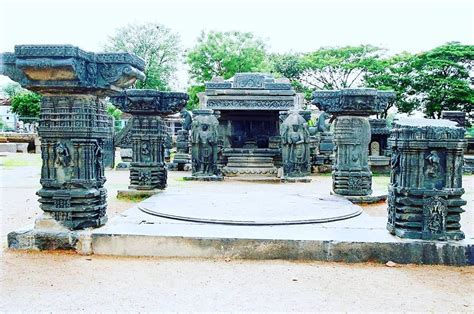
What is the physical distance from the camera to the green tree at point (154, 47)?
35.4m

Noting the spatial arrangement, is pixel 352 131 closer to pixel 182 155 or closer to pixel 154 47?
pixel 182 155

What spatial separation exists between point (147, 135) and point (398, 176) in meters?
4.96

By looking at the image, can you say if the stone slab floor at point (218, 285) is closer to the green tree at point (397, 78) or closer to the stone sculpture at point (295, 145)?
the stone sculpture at point (295, 145)

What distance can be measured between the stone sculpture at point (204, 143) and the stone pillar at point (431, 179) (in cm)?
765

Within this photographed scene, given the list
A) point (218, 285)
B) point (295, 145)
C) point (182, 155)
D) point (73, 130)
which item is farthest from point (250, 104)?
point (218, 285)

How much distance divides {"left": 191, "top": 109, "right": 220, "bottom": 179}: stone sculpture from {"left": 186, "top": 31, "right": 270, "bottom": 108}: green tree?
17.0 metres

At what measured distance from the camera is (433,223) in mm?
4383

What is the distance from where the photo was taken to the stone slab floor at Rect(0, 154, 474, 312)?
3.24 m

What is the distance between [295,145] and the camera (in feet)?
39.4

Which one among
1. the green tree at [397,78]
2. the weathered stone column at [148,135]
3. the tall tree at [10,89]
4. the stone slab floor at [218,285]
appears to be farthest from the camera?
the tall tree at [10,89]

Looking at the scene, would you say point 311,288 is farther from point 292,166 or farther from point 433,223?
point 292,166

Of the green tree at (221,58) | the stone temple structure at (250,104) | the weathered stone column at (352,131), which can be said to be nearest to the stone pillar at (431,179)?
the weathered stone column at (352,131)

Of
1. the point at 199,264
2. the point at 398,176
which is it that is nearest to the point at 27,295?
the point at 199,264

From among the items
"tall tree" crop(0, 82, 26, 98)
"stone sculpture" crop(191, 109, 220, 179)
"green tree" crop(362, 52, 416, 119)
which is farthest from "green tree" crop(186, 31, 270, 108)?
"tall tree" crop(0, 82, 26, 98)
